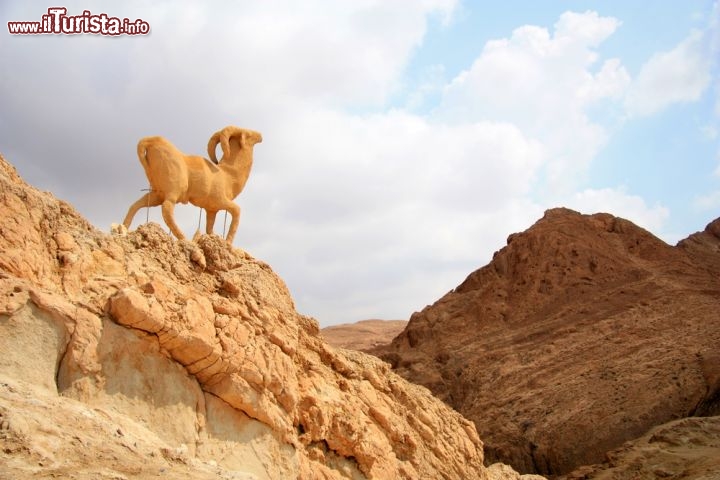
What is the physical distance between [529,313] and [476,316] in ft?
6.32

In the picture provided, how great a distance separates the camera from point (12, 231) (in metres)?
7.26

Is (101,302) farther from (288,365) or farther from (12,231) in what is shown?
(288,365)

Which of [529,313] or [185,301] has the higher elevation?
[529,313]

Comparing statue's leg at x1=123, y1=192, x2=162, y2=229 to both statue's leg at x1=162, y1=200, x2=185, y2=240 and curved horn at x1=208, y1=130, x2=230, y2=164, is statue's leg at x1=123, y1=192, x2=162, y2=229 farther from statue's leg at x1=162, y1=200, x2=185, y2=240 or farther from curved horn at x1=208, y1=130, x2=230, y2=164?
curved horn at x1=208, y1=130, x2=230, y2=164

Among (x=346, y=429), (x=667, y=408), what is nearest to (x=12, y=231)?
(x=346, y=429)

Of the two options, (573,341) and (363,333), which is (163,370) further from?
(363,333)

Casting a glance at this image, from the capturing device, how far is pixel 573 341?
2409 centimetres

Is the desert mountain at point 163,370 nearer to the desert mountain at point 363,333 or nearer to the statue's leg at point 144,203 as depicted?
the statue's leg at point 144,203

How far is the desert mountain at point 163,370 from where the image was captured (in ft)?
20.9

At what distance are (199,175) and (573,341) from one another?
52.5ft

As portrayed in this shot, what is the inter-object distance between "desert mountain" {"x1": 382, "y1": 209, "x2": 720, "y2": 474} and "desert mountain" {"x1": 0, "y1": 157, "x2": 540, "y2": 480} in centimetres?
1028

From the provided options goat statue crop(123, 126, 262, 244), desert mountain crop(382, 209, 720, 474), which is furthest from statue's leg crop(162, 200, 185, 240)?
desert mountain crop(382, 209, 720, 474)

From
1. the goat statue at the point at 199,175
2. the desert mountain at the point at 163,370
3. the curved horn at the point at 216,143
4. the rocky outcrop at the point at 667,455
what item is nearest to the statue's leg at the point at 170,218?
the goat statue at the point at 199,175

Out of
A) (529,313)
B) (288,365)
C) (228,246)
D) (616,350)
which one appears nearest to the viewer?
(288,365)
